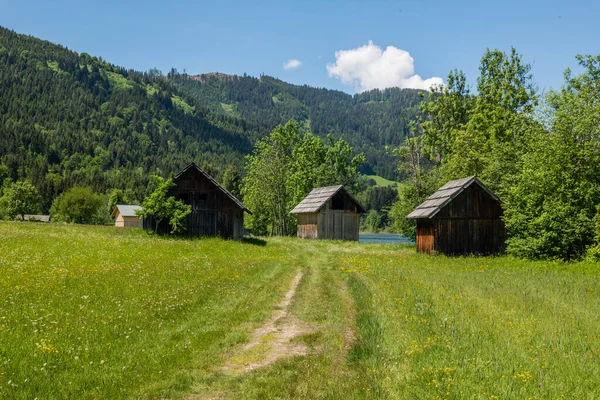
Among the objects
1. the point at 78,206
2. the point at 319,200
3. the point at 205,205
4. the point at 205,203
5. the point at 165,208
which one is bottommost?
the point at 165,208

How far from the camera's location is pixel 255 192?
2857 inches

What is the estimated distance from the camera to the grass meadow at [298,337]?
747 cm

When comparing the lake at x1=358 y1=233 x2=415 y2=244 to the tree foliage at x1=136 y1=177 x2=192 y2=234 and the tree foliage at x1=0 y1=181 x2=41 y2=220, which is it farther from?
the tree foliage at x1=0 y1=181 x2=41 y2=220

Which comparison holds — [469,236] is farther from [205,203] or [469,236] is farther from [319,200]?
[205,203]

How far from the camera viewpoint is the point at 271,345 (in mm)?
10203

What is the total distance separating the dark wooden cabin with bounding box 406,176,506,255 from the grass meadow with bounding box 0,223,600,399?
56.0ft

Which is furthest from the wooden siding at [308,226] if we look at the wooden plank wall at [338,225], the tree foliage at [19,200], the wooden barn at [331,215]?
the tree foliage at [19,200]

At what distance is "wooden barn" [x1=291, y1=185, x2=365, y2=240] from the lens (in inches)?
2228

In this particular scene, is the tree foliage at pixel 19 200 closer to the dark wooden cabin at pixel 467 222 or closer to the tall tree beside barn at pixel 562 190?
the dark wooden cabin at pixel 467 222

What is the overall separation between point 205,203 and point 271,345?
36519 millimetres

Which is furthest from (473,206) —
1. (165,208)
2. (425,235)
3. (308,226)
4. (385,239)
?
(385,239)

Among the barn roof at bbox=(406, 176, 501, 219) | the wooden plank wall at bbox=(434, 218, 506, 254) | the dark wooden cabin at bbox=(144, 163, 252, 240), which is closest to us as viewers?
the barn roof at bbox=(406, 176, 501, 219)

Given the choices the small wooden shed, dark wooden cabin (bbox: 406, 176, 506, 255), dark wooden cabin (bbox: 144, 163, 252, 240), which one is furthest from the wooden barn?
the small wooden shed

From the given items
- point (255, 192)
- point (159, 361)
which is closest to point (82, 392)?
point (159, 361)
